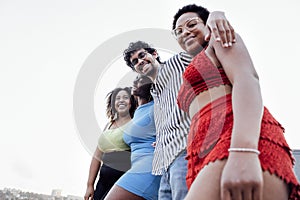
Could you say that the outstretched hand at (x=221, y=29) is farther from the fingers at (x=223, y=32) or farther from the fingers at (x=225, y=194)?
the fingers at (x=225, y=194)

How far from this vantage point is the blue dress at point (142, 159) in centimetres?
260

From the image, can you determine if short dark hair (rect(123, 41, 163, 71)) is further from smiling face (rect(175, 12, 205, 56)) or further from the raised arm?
the raised arm

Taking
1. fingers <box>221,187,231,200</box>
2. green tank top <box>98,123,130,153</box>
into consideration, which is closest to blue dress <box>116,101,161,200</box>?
green tank top <box>98,123,130,153</box>

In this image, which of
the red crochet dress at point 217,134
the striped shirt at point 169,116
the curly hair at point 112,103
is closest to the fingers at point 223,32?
the red crochet dress at point 217,134

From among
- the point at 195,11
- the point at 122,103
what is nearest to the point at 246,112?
the point at 195,11

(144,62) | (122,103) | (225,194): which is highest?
(144,62)

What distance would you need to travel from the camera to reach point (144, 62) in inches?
100

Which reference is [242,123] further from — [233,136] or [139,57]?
[139,57]

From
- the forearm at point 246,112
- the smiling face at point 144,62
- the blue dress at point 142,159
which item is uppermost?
the smiling face at point 144,62

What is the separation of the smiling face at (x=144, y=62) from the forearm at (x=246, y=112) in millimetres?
1358

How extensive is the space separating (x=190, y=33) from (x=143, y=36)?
3.87 ft

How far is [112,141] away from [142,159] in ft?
2.53

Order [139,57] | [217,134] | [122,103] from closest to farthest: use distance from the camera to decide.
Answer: [217,134] → [139,57] → [122,103]

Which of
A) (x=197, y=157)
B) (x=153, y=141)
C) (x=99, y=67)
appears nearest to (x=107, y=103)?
(x=99, y=67)
